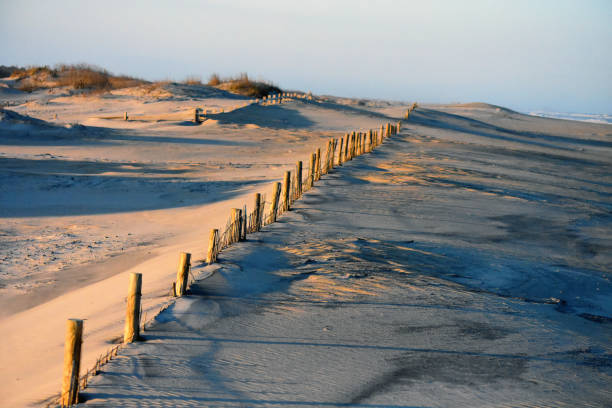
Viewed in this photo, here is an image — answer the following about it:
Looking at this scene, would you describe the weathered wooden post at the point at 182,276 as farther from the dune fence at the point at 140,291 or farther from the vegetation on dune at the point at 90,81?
the vegetation on dune at the point at 90,81

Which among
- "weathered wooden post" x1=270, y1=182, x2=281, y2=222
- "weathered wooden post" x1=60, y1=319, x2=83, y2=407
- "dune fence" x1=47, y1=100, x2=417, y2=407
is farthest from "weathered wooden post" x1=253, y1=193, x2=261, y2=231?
"weathered wooden post" x1=60, y1=319, x2=83, y2=407

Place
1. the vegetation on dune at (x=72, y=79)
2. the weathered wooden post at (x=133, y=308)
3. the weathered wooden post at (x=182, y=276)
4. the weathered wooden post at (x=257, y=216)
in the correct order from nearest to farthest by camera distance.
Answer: the weathered wooden post at (x=133, y=308) < the weathered wooden post at (x=182, y=276) < the weathered wooden post at (x=257, y=216) < the vegetation on dune at (x=72, y=79)

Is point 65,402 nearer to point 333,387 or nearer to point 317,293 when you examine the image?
point 333,387

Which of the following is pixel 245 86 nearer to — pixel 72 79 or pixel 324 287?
pixel 72 79

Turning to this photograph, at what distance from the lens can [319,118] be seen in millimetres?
27516

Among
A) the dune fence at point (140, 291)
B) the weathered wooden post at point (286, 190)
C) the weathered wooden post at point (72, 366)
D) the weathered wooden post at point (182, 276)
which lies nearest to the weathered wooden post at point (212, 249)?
the dune fence at point (140, 291)

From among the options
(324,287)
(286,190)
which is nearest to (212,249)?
(324,287)

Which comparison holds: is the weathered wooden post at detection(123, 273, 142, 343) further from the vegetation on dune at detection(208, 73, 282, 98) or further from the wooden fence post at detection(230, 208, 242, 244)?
the vegetation on dune at detection(208, 73, 282, 98)

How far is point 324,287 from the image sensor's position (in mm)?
5395

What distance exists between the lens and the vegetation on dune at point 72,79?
3519 centimetres

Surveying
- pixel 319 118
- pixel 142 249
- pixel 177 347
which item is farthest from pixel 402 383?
pixel 319 118

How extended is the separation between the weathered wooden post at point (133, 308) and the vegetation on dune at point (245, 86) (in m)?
34.5

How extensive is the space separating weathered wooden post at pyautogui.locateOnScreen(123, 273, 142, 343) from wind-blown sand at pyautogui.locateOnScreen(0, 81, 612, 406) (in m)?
0.12

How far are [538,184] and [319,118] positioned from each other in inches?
588
